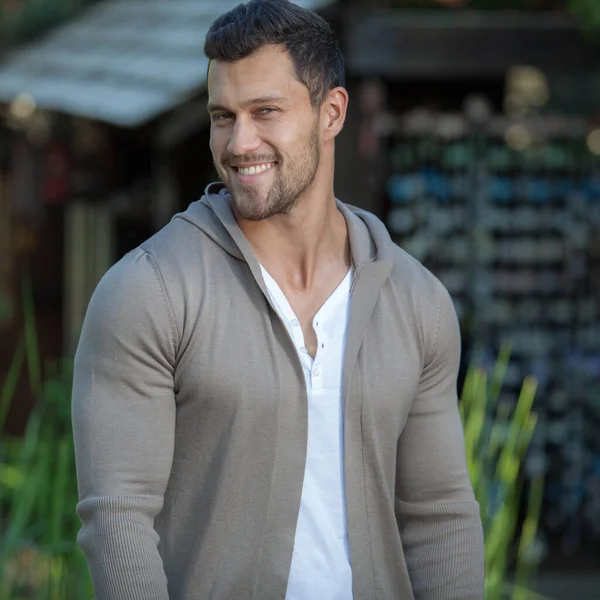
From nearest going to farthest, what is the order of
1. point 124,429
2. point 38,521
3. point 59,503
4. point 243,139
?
point 124,429 → point 243,139 → point 59,503 → point 38,521

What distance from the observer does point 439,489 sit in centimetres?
241

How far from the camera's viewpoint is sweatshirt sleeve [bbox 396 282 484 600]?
2391mm

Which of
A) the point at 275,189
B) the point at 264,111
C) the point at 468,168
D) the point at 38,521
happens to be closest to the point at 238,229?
the point at 275,189

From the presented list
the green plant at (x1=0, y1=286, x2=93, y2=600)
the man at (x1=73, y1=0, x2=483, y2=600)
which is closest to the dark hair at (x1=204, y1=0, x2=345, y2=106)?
the man at (x1=73, y1=0, x2=483, y2=600)

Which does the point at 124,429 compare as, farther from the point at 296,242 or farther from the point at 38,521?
the point at 38,521

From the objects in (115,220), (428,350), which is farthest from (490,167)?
(428,350)

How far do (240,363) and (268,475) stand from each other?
19 centimetres

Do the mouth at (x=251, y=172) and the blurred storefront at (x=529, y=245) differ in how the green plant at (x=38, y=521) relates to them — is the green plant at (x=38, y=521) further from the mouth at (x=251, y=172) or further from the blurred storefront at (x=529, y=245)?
the blurred storefront at (x=529, y=245)

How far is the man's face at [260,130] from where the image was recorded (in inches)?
88.0

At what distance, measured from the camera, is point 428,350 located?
2.38m

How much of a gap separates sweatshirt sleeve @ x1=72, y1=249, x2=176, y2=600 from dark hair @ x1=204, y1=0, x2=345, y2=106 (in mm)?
430

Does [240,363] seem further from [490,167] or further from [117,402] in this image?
[490,167]

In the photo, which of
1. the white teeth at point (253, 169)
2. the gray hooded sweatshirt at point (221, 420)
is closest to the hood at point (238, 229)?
the gray hooded sweatshirt at point (221, 420)

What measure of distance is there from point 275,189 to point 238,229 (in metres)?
0.10
